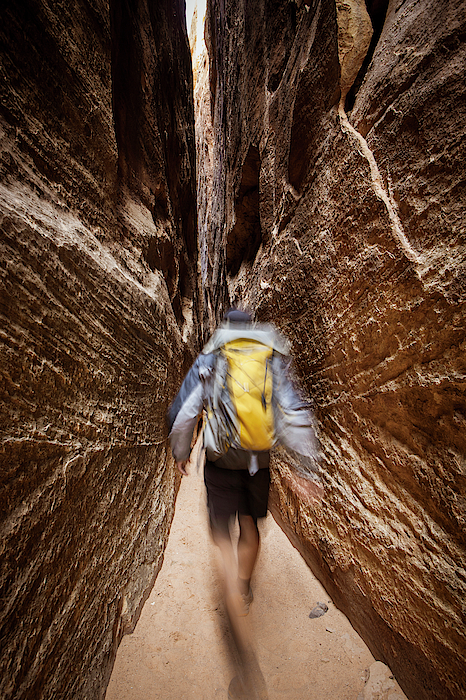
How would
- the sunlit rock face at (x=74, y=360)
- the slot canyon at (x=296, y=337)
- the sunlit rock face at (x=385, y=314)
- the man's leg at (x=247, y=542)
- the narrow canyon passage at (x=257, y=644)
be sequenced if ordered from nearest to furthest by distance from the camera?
the sunlit rock face at (x=74, y=360)
the slot canyon at (x=296, y=337)
the sunlit rock face at (x=385, y=314)
the narrow canyon passage at (x=257, y=644)
the man's leg at (x=247, y=542)

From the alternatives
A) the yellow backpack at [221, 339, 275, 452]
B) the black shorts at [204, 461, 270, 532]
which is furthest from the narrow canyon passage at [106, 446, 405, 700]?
the yellow backpack at [221, 339, 275, 452]

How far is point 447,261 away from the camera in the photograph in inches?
54.7

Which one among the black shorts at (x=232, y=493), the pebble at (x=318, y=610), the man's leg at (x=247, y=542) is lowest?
the pebble at (x=318, y=610)

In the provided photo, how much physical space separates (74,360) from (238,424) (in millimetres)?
882

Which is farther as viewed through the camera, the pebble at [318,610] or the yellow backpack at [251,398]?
the pebble at [318,610]

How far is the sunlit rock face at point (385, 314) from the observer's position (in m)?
1.37

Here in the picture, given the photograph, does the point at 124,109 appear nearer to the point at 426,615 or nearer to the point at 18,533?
the point at 18,533

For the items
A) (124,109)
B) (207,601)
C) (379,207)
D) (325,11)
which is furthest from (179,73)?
(207,601)

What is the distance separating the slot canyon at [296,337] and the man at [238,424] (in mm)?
434

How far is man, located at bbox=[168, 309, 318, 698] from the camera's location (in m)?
1.61

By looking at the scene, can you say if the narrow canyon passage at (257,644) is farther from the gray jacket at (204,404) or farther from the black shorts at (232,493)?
the gray jacket at (204,404)

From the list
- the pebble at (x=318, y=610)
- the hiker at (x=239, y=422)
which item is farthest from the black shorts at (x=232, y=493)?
the pebble at (x=318, y=610)

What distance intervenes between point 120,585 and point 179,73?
6.07 m

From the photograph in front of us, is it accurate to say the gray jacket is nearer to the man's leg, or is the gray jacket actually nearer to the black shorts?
the black shorts
